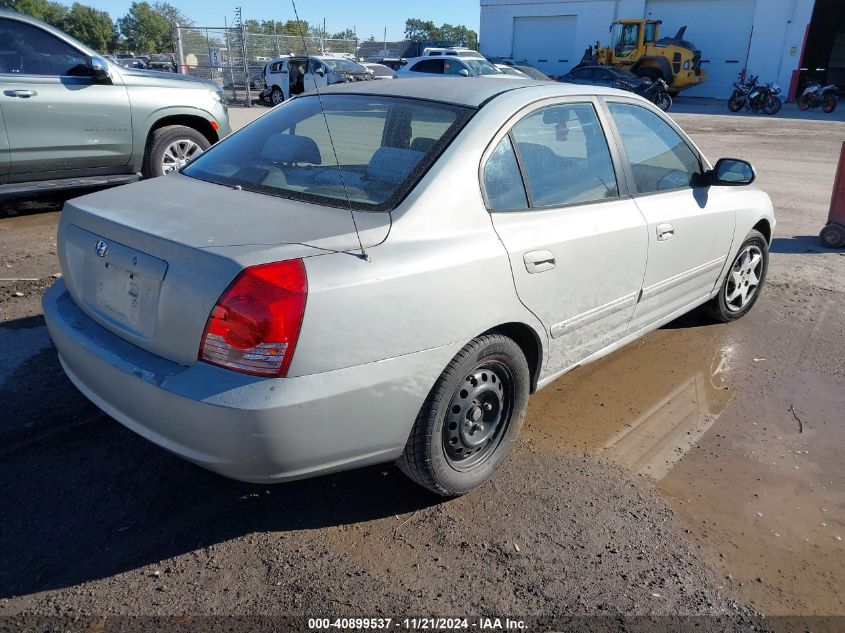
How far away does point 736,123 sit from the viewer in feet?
71.4

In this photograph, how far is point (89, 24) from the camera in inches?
1998

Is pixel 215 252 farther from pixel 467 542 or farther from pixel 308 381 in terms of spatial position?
pixel 467 542

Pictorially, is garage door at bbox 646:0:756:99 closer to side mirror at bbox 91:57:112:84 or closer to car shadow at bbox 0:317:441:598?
side mirror at bbox 91:57:112:84

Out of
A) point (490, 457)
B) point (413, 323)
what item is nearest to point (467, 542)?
point (490, 457)

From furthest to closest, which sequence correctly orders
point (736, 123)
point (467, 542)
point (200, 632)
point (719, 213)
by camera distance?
point (736, 123) < point (719, 213) < point (467, 542) < point (200, 632)

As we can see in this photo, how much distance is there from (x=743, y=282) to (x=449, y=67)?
18.5 m

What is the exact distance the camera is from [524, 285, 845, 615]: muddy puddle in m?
2.67

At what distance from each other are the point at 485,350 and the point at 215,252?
3.57 feet

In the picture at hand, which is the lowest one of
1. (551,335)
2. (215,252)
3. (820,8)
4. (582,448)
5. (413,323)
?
(582,448)

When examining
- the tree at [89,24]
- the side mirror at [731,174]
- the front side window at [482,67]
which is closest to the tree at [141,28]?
the tree at [89,24]

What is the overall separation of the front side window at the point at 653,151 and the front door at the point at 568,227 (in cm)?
22

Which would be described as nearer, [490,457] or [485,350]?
[485,350]

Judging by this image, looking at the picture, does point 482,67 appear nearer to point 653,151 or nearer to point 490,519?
point 653,151

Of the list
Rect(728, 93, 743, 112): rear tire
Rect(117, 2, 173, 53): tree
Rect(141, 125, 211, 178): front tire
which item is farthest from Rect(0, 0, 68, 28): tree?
Rect(728, 93, 743, 112): rear tire
